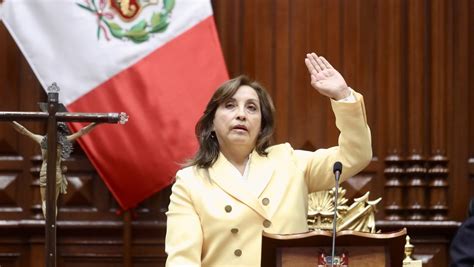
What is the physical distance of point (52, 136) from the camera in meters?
3.21

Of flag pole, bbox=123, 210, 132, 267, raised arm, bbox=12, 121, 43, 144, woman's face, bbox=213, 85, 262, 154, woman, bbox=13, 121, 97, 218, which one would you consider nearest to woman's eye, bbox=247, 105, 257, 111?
woman's face, bbox=213, 85, 262, 154

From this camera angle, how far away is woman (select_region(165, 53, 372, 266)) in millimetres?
3443

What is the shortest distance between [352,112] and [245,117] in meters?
0.42

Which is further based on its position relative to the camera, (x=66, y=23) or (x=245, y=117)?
(x=66, y=23)

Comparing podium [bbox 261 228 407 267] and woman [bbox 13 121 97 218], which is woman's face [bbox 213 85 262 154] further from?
woman [bbox 13 121 97 218]

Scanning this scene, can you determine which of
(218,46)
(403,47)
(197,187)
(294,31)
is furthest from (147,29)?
(197,187)

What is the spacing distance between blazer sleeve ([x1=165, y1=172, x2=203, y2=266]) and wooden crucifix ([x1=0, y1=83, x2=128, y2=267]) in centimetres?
37

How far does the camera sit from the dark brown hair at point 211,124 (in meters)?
3.65

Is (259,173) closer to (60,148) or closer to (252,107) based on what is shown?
(252,107)

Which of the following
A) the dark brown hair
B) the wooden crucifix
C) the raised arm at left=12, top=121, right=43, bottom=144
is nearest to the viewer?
the wooden crucifix

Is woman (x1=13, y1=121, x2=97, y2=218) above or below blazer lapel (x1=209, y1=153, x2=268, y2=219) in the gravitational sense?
above

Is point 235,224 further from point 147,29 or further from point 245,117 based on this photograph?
point 147,29

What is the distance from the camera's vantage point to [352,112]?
3416 mm

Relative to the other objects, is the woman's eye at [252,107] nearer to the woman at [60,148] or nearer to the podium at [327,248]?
the podium at [327,248]
